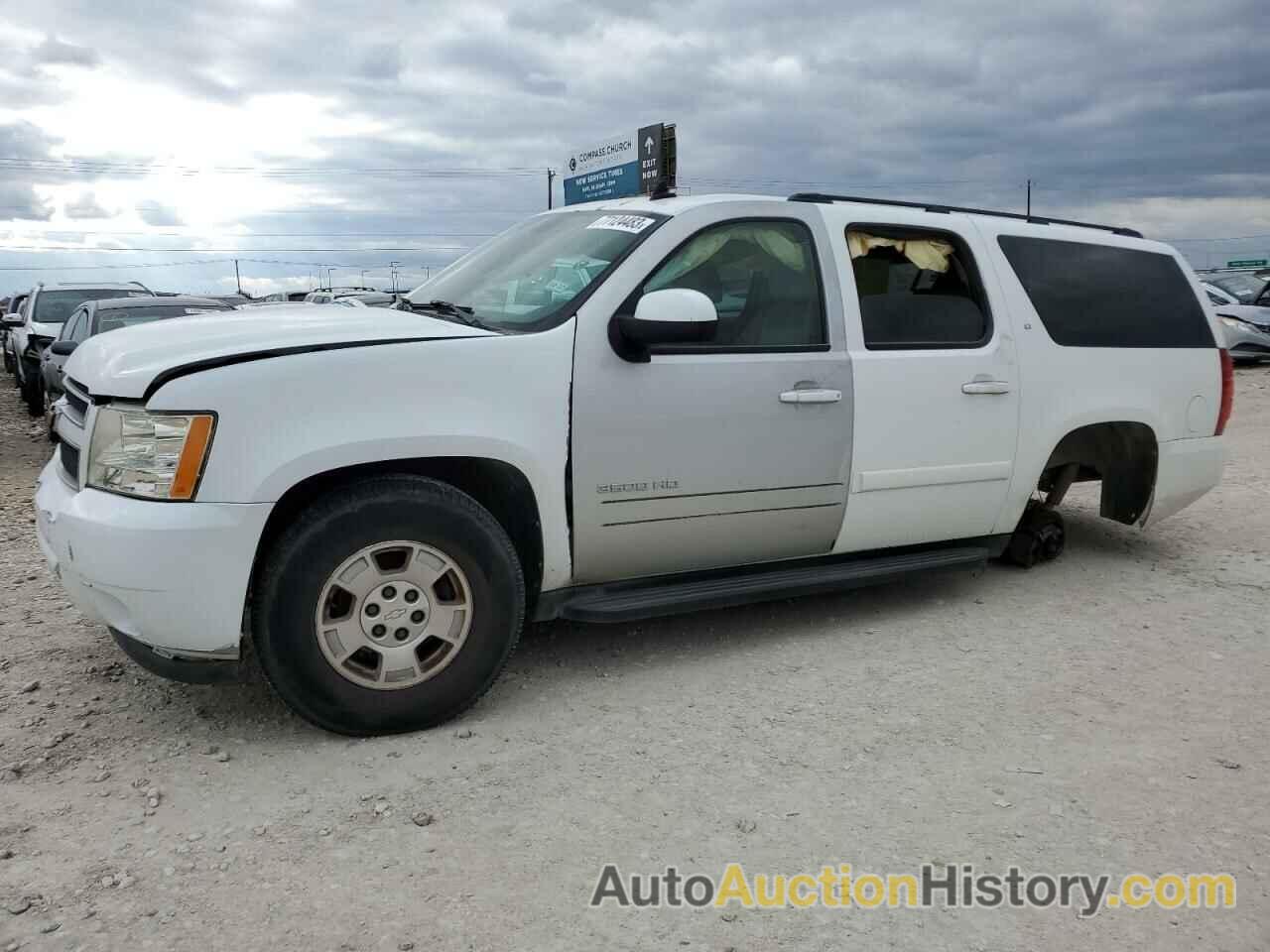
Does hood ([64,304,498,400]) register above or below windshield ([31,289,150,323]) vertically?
below

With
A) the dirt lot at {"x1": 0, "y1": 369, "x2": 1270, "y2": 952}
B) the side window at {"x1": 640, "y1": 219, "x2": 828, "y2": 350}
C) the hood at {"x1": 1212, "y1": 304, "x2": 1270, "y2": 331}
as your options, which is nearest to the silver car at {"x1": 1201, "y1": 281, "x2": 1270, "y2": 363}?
the hood at {"x1": 1212, "y1": 304, "x2": 1270, "y2": 331}

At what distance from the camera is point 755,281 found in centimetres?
424

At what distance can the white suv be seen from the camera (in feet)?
→ 10.8

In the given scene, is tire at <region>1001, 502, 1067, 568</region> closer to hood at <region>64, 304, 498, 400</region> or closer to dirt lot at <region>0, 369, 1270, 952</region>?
dirt lot at <region>0, 369, 1270, 952</region>

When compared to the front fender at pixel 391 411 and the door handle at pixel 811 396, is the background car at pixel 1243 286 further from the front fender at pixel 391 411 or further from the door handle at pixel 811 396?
the front fender at pixel 391 411

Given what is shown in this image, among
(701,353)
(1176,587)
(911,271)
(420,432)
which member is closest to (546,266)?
(701,353)

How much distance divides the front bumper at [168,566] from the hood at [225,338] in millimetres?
374

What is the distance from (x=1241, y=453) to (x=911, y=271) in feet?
21.0

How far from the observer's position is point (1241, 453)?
950cm

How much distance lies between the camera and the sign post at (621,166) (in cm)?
4194

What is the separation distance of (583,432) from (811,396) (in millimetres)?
977

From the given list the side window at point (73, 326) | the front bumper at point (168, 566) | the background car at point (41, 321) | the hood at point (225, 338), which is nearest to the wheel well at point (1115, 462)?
the hood at point (225, 338)

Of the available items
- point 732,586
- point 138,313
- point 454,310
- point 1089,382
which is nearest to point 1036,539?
point 1089,382

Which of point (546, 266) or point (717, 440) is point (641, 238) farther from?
point (717, 440)
